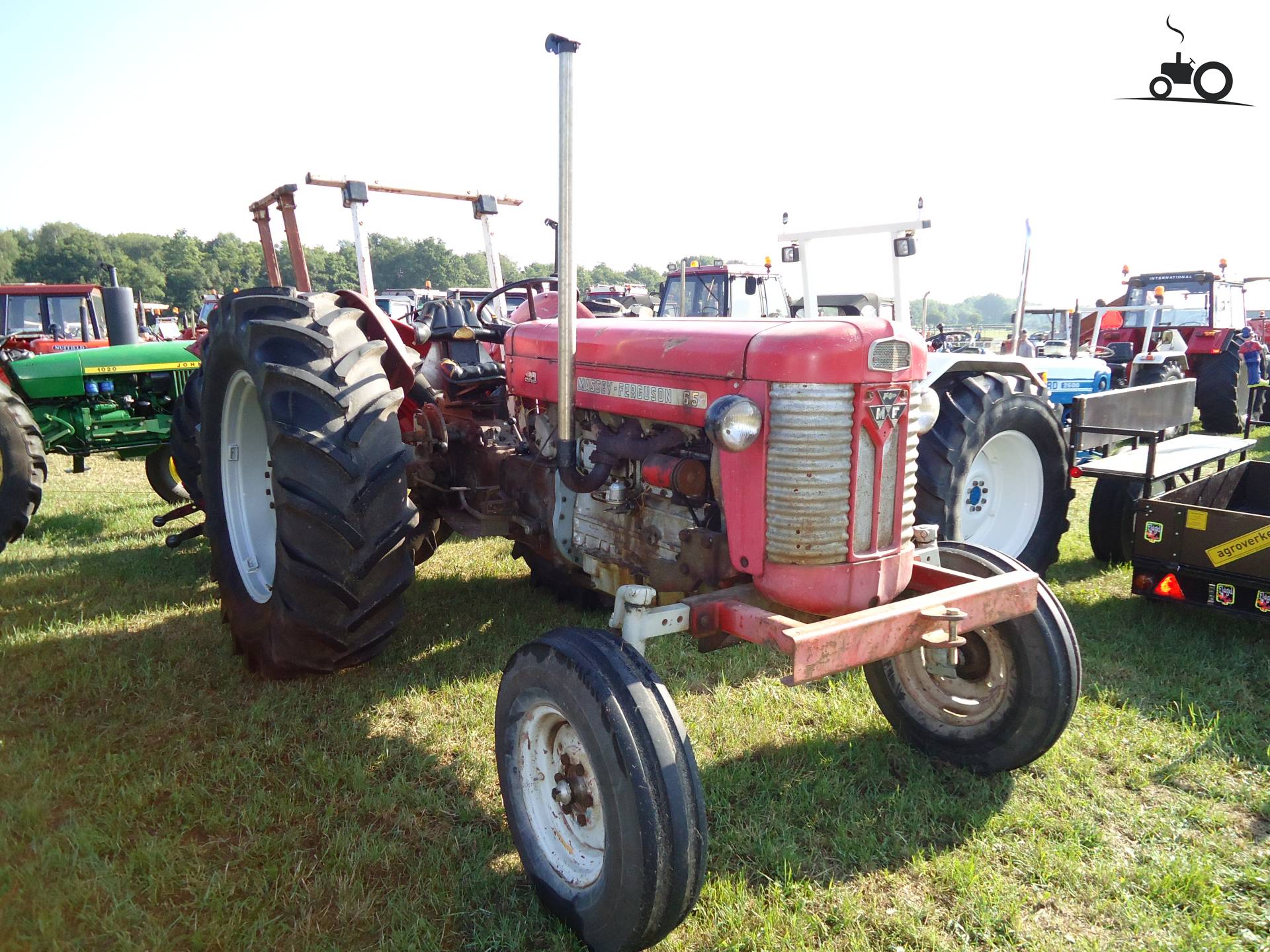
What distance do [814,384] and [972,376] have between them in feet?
8.48

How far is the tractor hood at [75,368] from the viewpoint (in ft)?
20.2

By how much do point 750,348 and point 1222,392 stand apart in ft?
35.1

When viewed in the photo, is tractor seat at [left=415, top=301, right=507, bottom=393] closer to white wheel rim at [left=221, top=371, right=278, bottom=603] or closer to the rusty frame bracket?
white wheel rim at [left=221, top=371, right=278, bottom=603]

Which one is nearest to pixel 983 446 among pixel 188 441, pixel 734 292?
pixel 188 441

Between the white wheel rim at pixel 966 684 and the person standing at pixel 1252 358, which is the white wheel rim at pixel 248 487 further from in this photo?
the person standing at pixel 1252 358

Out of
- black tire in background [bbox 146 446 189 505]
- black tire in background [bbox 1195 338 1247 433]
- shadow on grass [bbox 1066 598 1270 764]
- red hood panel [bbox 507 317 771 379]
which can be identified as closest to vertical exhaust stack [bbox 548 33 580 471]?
red hood panel [bbox 507 317 771 379]

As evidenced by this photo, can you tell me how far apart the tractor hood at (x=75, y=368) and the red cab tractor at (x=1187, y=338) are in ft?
28.8

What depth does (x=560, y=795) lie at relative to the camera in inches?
86.5

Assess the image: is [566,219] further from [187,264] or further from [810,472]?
[187,264]

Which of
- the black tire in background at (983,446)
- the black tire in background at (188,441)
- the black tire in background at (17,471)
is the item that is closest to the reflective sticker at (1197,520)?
the black tire in background at (983,446)

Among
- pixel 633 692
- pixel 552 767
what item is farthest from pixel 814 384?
pixel 552 767

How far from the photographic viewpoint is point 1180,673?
3.53 m

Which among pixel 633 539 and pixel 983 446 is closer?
pixel 633 539

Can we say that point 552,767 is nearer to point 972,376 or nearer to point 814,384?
point 814,384
